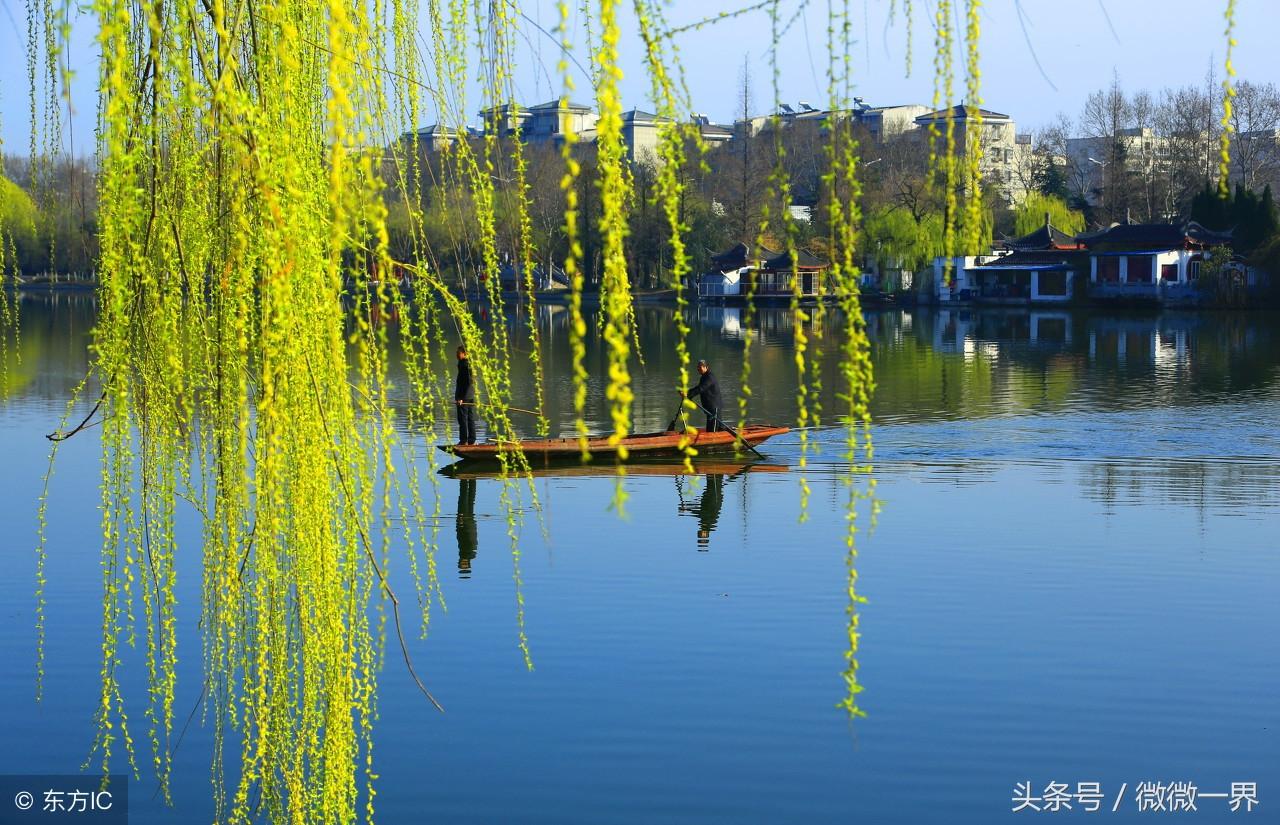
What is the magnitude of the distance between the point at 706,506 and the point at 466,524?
291 centimetres

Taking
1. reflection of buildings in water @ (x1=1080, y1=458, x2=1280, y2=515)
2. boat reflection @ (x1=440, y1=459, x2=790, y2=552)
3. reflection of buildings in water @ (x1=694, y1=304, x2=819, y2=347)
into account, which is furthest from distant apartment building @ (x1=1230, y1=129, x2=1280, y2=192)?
boat reflection @ (x1=440, y1=459, x2=790, y2=552)

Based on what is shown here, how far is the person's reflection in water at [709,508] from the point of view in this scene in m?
15.5

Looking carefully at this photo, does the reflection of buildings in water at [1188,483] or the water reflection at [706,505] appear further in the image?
the reflection of buildings in water at [1188,483]

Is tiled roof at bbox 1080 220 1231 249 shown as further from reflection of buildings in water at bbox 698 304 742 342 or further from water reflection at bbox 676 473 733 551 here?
water reflection at bbox 676 473 733 551

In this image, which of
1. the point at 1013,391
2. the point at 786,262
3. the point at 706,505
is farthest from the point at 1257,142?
the point at 706,505

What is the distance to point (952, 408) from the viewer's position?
2688 centimetres

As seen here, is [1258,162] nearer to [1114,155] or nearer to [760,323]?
[1114,155]

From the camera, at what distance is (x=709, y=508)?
17.3 metres

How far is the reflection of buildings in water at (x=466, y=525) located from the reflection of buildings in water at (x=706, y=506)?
2.41 meters

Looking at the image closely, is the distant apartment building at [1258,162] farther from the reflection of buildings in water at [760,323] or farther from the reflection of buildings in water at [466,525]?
the reflection of buildings in water at [466,525]

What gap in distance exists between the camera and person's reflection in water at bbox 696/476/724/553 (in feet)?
50.9

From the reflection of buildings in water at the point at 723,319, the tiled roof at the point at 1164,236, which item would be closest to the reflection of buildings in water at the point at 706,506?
the reflection of buildings in water at the point at 723,319

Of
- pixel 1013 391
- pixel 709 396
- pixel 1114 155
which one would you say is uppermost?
pixel 1114 155

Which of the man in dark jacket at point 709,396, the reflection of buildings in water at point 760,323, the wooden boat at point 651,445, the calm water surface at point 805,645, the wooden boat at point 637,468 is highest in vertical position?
the reflection of buildings in water at point 760,323
